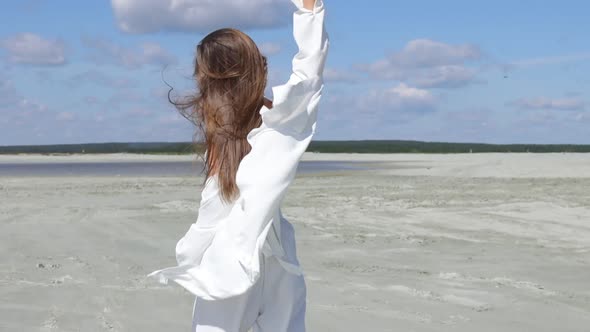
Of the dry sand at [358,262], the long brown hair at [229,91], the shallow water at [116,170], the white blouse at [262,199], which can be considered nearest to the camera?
the white blouse at [262,199]

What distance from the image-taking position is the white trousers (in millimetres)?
2361

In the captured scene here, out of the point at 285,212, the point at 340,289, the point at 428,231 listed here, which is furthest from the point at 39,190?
the point at 340,289

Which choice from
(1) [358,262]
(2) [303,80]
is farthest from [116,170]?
(2) [303,80]

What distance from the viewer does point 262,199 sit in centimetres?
227

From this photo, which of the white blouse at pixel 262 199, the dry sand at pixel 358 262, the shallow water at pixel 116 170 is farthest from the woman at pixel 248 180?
the shallow water at pixel 116 170

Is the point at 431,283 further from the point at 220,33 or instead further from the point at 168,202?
the point at 168,202

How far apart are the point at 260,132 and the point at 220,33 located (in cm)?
35

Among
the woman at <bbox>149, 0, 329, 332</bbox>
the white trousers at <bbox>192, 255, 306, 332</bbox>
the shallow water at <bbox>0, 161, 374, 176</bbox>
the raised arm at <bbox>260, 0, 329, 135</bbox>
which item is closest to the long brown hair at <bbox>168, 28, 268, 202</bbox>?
the woman at <bbox>149, 0, 329, 332</bbox>

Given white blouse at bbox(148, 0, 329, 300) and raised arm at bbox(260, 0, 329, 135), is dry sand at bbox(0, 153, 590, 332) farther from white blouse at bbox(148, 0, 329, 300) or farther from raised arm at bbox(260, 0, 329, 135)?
raised arm at bbox(260, 0, 329, 135)

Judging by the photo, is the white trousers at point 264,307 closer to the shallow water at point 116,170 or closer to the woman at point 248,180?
the woman at point 248,180

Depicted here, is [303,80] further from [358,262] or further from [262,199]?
[358,262]

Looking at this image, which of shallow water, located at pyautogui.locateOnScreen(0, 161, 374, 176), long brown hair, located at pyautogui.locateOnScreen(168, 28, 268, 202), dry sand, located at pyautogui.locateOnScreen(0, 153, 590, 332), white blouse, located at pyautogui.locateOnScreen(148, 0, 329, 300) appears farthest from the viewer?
shallow water, located at pyautogui.locateOnScreen(0, 161, 374, 176)

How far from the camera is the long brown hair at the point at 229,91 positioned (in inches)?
95.3

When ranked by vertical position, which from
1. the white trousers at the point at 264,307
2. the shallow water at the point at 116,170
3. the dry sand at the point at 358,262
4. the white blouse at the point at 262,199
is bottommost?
the shallow water at the point at 116,170
